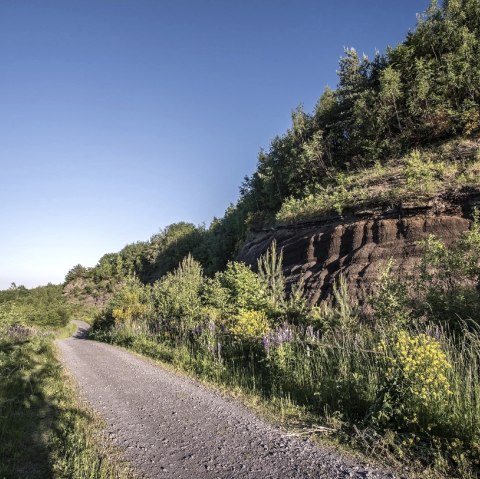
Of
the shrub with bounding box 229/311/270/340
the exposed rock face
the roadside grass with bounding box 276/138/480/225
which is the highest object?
the roadside grass with bounding box 276/138/480/225

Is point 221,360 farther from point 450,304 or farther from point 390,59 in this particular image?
point 390,59

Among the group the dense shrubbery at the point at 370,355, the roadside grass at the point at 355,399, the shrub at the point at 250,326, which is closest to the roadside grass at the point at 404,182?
the dense shrubbery at the point at 370,355

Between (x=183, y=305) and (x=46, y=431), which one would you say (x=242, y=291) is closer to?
(x=183, y=305)

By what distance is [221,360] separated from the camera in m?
10.4

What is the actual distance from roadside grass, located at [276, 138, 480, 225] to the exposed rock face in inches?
27.4

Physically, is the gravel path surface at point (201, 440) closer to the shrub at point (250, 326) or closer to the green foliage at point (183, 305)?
the shrub at point (250, 326)

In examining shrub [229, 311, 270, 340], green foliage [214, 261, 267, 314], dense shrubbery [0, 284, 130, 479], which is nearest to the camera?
dense shrubbery [0, 284, 130, 479]

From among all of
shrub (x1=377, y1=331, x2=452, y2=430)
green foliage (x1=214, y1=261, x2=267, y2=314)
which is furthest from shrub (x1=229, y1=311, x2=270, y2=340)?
shrub (x1=377, y1=331, x2=452, y2=430)

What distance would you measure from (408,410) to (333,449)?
1.22 meters

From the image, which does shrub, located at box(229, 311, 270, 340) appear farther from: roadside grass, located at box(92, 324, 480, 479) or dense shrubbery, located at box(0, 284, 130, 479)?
dense shrubbery, located at box(0, 284, 130, 479)

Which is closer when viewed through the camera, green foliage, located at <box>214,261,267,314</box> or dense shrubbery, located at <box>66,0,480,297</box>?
green foliage, located at <box>214,261,267,314</box>

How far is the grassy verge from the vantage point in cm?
440

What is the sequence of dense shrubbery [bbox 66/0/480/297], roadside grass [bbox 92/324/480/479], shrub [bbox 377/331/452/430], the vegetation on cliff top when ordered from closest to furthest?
1. roadside grass [bbox 92/324/480/479]
2. shrub [bbox 377/331/452/430]
3. the vegetation on cliff top
4. dense shrubbery [bbox 66/0/480/297]

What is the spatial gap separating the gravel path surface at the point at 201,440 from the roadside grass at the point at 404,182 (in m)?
15.2
